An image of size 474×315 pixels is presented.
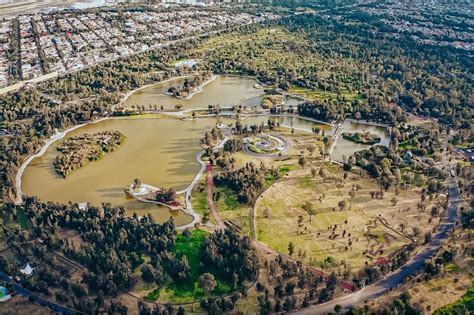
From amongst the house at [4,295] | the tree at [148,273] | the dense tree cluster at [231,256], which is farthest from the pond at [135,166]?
the house at [4,295]

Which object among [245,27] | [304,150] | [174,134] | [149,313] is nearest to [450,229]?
[304,150]

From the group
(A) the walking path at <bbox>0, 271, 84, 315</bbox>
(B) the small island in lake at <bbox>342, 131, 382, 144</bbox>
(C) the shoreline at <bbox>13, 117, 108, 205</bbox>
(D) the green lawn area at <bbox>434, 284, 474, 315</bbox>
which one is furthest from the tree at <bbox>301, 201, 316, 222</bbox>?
(C) the shoreline at <bbox>13, 117, 108, 205</bbox>

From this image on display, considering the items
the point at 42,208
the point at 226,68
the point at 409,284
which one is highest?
the point at 226,68

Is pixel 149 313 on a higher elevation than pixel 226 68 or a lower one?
lower

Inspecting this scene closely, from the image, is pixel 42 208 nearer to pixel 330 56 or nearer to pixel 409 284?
pixel 409 284

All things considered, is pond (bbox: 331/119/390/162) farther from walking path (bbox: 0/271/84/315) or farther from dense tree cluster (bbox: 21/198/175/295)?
walking path (bbox: 0/271/84/315)

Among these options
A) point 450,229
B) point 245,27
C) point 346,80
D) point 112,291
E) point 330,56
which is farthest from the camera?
point 245,27

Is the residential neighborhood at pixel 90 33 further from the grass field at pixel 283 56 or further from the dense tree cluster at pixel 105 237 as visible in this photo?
the dense tree cluster at pixel 105 237

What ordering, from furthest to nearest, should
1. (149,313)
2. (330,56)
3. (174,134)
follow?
1. (330,56)
2. (174,134)
3. (149,313)
